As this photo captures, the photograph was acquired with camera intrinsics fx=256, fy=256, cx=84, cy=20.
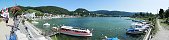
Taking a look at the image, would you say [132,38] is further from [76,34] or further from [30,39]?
[30,39]

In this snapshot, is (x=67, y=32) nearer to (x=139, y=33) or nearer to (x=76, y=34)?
(x=76, y=34)

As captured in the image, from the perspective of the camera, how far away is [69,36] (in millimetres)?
58344

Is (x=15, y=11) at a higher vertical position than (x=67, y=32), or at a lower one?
higher

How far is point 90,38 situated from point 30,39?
20.9 meters

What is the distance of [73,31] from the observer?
58.8 meters

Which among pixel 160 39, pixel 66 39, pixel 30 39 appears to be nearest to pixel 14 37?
pixel 30 39

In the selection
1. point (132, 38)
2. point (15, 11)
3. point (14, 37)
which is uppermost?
point (15, 11)

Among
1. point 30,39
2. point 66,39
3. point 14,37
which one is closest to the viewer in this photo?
point 14,37

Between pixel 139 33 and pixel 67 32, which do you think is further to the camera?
pixel 139 33

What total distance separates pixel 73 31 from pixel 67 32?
93.4 inches

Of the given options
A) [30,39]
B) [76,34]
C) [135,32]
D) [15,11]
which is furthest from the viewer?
[135,32]

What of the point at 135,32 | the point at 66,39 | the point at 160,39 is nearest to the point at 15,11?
the point at 160,39

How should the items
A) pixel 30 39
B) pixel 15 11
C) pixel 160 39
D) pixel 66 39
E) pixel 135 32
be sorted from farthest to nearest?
pixel 135 32, pixel 66 39, pixel 160 39, pixel 30 39, pixel 15 11

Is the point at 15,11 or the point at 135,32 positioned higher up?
the point at 15,11
